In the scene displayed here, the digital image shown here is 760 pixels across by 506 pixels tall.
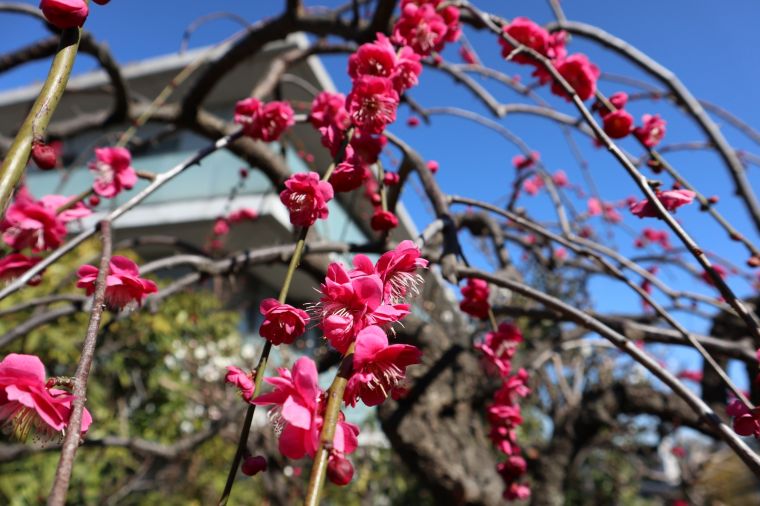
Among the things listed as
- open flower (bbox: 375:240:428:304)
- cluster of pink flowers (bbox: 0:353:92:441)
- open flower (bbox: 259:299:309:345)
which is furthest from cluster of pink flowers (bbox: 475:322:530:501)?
cluster of pink flowers (bbox: 0:353:92:441)

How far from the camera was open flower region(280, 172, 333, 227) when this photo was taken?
0.83 meters

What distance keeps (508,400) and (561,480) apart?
170 cm

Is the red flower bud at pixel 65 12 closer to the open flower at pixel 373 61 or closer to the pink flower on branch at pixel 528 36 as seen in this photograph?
the open flower at pixel 373 61

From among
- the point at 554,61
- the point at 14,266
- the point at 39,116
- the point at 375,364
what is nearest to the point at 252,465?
the point at 375,364

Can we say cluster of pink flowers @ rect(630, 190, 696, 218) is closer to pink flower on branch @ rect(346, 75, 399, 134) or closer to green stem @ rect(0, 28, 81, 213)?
pink flower on branch @ rect(346, 75, 399, 134)

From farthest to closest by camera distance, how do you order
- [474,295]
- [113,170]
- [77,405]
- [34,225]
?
[113,170], [474,295], [34,225], [77,405]

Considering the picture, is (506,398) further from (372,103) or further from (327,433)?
(327,433)

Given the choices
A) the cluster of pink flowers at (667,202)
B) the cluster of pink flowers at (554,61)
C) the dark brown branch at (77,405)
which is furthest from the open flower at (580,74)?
the dark brown branch at (77,405)

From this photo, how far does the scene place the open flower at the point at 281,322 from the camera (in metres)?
0.69

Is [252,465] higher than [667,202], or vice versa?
[667,202]

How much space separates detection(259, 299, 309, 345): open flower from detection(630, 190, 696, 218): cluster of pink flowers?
0.65 m

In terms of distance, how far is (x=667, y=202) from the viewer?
39.1 inches

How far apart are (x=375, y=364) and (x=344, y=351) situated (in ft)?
0.18

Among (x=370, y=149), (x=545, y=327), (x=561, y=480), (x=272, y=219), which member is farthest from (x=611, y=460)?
(x=370, y=149)
